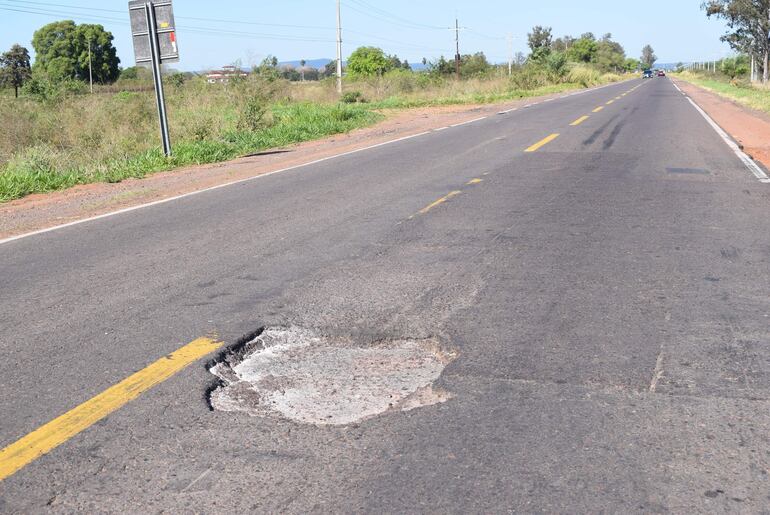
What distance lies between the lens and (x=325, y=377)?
13.2ft

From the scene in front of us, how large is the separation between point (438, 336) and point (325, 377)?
2.88 ft

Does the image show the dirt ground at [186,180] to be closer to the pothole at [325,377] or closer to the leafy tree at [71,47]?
the pothole at [325,377]

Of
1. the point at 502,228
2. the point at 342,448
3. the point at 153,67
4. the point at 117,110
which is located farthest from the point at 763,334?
the point at 117,110

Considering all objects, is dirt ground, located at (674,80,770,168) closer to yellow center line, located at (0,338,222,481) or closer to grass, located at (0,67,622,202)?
grass, located at (0,67,622,202)

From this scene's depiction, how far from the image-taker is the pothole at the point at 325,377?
12.0 feet

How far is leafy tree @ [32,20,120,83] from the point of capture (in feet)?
301

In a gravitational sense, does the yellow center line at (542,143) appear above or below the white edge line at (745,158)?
above

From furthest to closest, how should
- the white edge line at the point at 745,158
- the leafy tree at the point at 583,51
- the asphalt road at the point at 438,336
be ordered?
the leafy tree at the point at 583,51, the white edge line at the point at 745,158, the asphalt road at the point at 438,336

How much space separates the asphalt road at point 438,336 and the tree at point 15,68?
61.1 m

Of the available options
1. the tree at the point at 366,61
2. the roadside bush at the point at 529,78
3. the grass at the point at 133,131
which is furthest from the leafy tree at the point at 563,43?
the grass at the point at 133,131

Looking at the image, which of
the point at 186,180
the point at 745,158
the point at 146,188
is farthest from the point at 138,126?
the point at 745,158

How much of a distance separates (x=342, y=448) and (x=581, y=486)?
993 mm

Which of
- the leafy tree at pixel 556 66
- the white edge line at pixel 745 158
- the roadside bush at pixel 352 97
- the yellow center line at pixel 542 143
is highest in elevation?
the leafy tree at pixel 556 66

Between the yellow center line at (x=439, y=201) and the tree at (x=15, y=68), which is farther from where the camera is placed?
the tree at (x=15, y=68)
